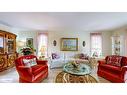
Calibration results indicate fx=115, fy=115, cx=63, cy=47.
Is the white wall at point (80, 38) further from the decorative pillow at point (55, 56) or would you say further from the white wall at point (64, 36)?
the decorative pillow at point (55, 56)

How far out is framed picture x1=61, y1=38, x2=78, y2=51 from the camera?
15.7 ft

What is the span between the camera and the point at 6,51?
393 centimetres

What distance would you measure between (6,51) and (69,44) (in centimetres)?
254

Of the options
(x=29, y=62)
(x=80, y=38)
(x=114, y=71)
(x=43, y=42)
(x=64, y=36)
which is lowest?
(x=114, y=71)

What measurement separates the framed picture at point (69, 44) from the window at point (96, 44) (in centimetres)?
66

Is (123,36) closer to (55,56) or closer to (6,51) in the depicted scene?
(55,56)

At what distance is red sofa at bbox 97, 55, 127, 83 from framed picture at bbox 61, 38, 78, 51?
1430 mm

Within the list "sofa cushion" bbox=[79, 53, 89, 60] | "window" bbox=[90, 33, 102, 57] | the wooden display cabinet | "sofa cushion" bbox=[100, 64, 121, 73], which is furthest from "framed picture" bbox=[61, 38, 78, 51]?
the wooden display cabinet

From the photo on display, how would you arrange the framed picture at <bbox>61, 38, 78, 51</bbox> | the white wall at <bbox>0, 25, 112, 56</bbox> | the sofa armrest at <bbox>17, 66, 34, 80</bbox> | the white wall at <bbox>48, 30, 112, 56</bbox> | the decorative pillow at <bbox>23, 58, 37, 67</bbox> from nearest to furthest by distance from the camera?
the sofa armrest at <bbox>17, 66, 34, 80</bbox>
the decorative pillow at <bbox>23, 58, 37, 67</bbox>
the white wall at <bbox>0, 25, 112, 56</bbox>
the white wall at <bbox>48, 30, 112, 56</bbox>
the framed picture at <bbox>61, 38, 78, 51</bbox>

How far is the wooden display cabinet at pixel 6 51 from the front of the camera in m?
3.78

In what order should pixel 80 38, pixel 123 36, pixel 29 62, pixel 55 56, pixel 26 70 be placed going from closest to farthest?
pixel 26 70 < pixel 29 62 < pixel 123 36 < pixel 80 38 < pixel 55 56

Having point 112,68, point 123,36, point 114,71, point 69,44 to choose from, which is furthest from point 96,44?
point 114,71

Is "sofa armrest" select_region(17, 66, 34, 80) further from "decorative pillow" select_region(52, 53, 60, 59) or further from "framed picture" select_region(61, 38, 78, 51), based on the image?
"framed picture" select_region(61, 38, 78, 51)

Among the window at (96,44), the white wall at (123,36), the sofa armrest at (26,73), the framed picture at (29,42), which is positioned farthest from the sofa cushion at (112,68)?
the framed picture at (29,42)
